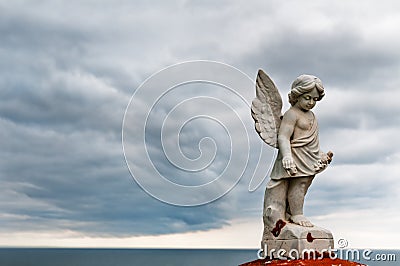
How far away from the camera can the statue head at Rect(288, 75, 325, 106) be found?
10742 mm

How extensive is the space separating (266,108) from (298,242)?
2.71 meters

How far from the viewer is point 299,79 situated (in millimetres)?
10922

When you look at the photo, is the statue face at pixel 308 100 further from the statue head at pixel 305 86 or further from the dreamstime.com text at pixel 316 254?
the dreamstime.com text at pixel 316 254

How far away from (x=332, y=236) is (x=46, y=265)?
70524mm

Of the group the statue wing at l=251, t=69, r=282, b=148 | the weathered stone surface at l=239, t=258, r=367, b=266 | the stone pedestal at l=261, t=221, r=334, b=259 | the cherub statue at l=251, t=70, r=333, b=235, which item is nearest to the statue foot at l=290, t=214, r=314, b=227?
the cherub statue at l=251, t=70, r=333, b=235

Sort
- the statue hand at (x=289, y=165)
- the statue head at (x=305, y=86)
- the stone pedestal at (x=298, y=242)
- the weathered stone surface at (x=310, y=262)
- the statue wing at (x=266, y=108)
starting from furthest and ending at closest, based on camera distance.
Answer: the statue wing at (x=266, y=108)
the statue head at (x=305, y=86)
the statue hand at (x=289, y=165)
the stone pedestal at (x=298, y=242)
the weathered stone surface at (x=310, y=262)

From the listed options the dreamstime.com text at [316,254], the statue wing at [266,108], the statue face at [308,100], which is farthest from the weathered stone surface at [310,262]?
the statue face at [308,100]

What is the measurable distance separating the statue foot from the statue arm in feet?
2.86

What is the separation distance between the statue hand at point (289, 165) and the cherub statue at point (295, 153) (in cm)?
5

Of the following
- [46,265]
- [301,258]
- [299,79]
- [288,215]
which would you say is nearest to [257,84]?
[299,79]

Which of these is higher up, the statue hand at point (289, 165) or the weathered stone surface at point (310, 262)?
the statue hand at point (289, 165)

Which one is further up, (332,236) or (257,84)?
(257,84)

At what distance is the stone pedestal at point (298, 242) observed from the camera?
1014 cm

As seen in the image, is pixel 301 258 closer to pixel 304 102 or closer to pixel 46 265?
pixel 304 102
